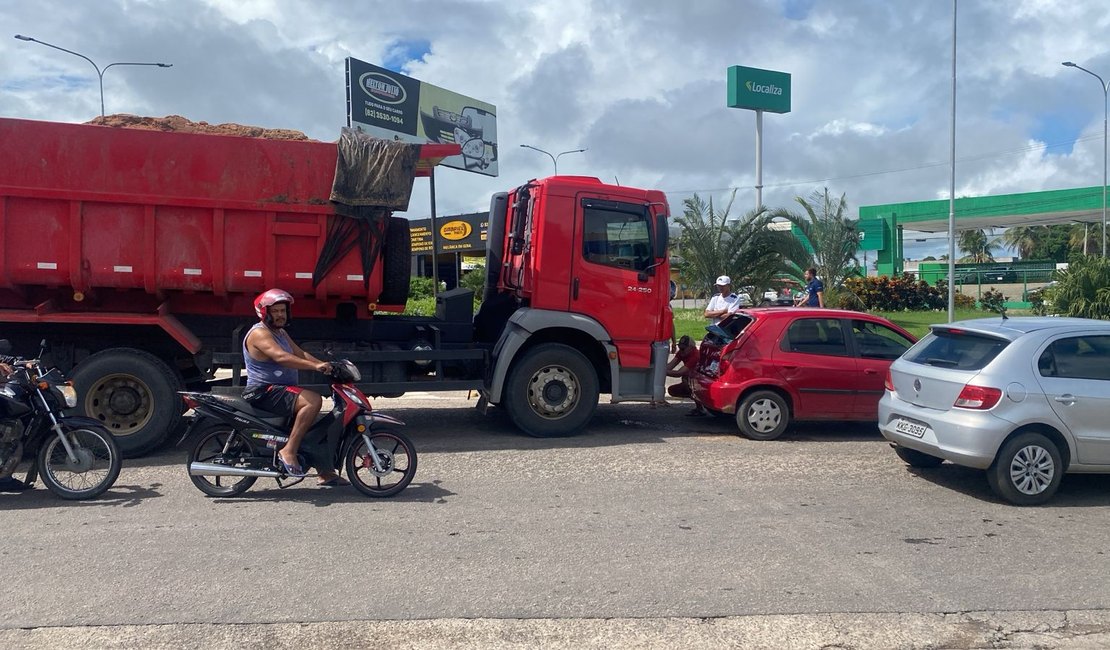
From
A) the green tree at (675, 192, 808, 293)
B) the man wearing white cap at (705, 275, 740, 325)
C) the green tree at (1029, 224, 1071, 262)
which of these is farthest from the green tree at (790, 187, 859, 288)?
the green tree at (1029, 224, 1071, 262)

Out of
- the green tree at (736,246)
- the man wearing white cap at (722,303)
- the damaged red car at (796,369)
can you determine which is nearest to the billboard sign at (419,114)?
the green tree at (736,246)

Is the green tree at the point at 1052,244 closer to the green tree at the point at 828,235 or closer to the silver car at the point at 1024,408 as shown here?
the green tree at the point at 828,235

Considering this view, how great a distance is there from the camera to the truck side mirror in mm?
9508

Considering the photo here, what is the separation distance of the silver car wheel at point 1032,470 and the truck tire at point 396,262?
5.61 meters

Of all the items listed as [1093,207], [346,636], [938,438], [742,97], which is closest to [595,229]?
[938,438]

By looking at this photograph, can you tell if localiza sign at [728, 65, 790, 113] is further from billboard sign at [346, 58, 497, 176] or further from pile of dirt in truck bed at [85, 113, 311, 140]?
pile of dirt in truck bed at [85, 113, 311, 140]

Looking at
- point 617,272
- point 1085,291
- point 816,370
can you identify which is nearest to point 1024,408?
point 816,370

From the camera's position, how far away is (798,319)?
9633 mm

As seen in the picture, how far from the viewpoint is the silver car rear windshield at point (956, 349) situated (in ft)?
23.3

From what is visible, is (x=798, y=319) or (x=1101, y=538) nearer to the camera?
(x=1101, y=538)

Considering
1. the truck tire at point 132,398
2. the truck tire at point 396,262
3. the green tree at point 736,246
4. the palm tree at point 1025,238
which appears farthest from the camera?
the palm tree at point 1025,238

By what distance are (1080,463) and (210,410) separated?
6619 mm

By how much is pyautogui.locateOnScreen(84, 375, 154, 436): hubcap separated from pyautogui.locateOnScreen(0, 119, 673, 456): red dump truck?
1 cm

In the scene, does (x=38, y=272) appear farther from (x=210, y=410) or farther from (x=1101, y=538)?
(x=1101, y=538)
